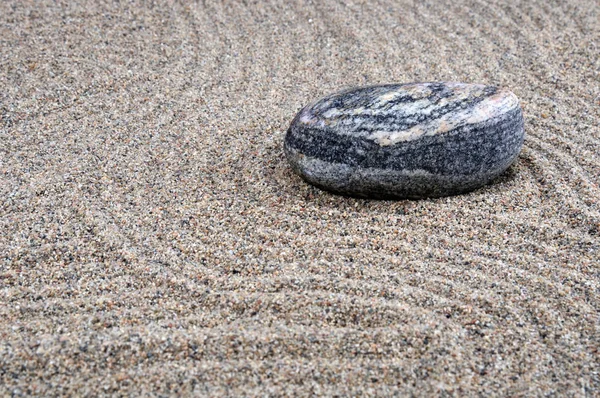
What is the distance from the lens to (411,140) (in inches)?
109

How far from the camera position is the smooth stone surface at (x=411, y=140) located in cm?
278

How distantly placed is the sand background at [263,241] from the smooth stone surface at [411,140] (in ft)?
0.40

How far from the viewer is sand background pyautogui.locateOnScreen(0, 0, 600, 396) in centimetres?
217

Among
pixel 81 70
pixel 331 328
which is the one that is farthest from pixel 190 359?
pixel 81 70

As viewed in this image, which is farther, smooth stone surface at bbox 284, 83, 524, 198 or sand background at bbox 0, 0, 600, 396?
smooth stone surface at bbox 284, 83, 524, 198

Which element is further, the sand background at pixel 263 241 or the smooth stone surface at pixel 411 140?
the smooth stone surface at pixel 411 140

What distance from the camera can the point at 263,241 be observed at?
8.99ft

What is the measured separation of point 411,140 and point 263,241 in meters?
0.80

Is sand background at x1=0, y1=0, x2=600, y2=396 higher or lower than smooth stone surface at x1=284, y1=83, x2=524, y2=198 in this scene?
lower

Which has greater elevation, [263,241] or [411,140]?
[411,140]

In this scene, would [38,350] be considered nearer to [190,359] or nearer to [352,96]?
[190,359]

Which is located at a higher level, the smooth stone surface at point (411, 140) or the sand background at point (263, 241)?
the smooth stone surface at point (411, 140)

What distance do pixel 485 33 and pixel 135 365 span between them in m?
3.90

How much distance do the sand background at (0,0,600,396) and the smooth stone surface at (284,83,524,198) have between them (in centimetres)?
12
